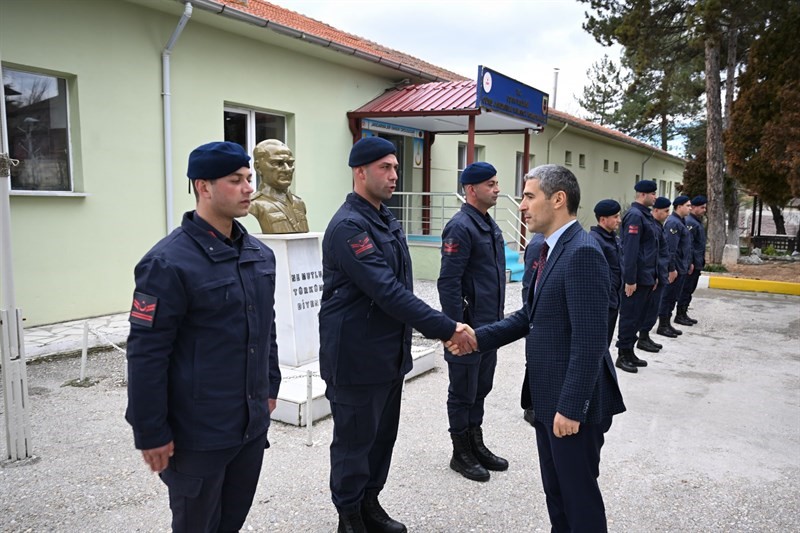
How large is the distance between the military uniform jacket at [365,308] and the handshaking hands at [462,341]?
35 millimetres

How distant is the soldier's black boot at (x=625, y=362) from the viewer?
6.00 meters

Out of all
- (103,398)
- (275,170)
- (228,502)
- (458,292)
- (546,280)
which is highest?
(275,170)

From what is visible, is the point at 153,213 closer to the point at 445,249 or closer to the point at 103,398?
the point at 103,398

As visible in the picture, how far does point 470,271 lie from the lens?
141 inches

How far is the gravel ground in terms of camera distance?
119 inches

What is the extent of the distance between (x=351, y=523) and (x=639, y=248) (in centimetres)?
480

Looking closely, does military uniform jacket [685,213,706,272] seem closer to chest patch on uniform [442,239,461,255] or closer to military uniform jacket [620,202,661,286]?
military uniform jacket [620,202,661,286]

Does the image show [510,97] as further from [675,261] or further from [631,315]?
[631,315]

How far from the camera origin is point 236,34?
8352 millimetres

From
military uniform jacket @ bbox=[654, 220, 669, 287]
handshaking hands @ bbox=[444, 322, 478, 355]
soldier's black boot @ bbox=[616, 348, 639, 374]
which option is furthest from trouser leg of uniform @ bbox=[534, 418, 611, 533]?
military uniform jacket @ bbox=[654, 220, 669, 287]

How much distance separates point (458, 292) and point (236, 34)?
6515mm

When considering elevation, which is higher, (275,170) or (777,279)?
(275,170)

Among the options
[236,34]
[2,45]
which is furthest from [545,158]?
[2,45]

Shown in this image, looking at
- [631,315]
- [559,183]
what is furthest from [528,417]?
[559,183]
